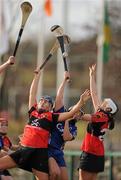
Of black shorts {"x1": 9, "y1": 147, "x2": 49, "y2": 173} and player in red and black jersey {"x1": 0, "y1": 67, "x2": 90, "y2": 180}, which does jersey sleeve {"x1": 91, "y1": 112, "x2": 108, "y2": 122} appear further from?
black shorts {"x1": 9, "y1": 147, "x2": 49, "y2": 173}

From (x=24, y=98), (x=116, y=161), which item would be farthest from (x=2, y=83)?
(x=24, y=98)

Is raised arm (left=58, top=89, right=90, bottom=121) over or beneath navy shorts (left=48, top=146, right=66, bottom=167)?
over

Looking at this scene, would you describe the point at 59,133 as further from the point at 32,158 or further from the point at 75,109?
the point at 75,109

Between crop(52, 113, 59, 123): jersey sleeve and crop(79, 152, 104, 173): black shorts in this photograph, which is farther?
crop(79, 152, 104, 173): black shorts

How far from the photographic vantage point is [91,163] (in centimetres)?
1522

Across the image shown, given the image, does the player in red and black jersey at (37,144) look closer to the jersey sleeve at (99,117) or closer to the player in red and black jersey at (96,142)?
the jersey sleeve at (99,117)

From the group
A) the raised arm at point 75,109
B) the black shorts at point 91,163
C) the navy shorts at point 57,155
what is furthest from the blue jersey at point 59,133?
the raised arm at point 75,109

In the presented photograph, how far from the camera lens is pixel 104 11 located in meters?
30.4

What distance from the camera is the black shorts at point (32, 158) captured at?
48.3ft

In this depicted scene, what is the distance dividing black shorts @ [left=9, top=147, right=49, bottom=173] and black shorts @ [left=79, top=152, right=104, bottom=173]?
781 millimetres

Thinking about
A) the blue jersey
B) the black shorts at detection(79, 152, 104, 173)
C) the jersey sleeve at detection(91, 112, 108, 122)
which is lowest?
the black shorts at detection(79, 152, 104, 173)

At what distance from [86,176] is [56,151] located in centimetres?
69

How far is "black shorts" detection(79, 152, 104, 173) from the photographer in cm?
1523

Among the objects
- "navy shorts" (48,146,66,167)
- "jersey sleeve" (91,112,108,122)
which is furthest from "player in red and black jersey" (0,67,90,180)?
"jersey sleeve" (91,112,108,122)
